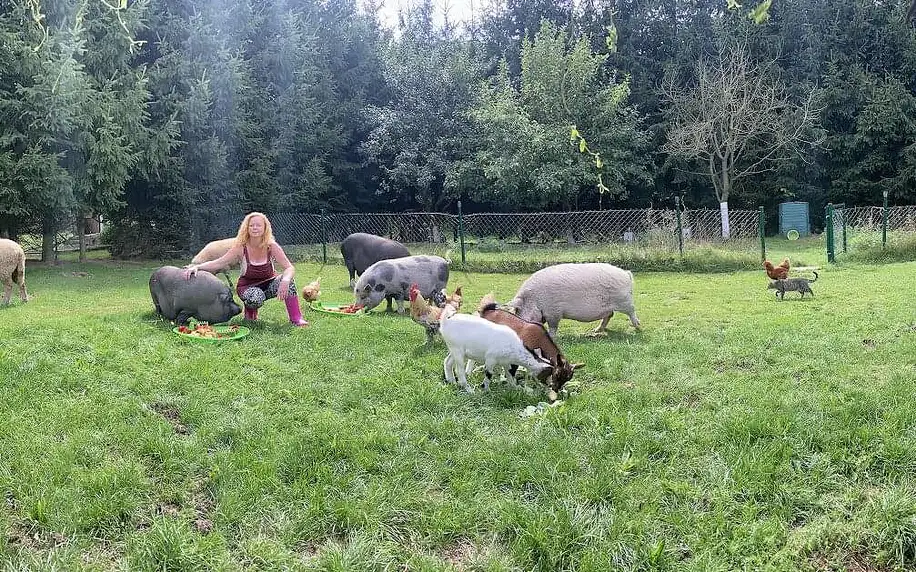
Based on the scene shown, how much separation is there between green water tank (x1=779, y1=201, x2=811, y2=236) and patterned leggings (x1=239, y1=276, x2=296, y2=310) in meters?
21.3

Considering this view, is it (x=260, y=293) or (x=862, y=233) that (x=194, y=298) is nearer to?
(x=260, y=293)

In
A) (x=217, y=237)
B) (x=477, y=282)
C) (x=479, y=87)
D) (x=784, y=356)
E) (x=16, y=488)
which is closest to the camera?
(x=16, y=488)

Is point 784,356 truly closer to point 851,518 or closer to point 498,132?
point 851,518

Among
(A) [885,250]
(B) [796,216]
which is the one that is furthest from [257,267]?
(B) [796,216]

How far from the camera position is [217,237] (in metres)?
19.8

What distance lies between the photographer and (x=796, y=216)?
24.1 metres

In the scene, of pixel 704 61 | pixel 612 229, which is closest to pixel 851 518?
pixel 612 229

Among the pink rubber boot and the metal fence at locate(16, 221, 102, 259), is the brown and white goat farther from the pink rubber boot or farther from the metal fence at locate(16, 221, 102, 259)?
the metal fence at locate(16, 221, 102, 259)

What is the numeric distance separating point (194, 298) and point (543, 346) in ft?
13.7

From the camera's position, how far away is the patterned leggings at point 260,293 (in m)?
7.58

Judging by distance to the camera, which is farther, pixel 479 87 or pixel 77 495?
pixel 479 87

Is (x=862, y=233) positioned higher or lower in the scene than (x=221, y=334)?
higher

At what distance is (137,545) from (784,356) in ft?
15.8

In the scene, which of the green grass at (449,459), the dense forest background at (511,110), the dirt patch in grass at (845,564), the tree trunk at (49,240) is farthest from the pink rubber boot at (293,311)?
the tree trunk at (49,240)
